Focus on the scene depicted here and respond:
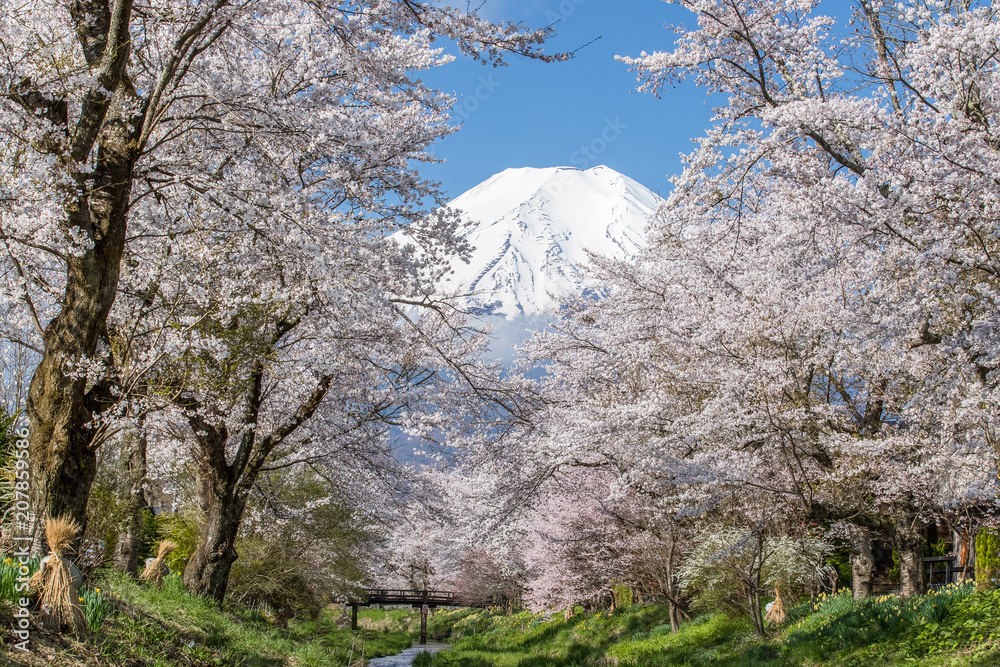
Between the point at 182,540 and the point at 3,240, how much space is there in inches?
478

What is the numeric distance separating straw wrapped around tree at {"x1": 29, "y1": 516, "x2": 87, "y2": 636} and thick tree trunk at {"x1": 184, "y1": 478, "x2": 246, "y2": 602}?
4.61 m

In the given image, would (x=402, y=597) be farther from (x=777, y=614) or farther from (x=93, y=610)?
(x=93, y=610)

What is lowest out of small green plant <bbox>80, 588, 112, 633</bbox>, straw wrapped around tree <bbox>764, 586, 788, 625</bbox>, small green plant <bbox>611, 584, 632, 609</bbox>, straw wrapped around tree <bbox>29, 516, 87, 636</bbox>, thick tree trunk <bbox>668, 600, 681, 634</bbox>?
small green plant <bbox>611, 584, 632, 609</bbox>

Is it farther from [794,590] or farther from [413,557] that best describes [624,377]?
[413,557]

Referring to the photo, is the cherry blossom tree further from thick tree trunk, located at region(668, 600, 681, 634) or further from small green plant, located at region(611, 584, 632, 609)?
small green plant, located at region(611, 584, 632, 609)

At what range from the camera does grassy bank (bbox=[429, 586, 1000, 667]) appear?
6801 millimetres

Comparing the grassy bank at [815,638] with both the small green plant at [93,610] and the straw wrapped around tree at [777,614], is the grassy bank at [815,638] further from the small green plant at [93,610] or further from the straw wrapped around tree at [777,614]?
the small green plant at [93,610]

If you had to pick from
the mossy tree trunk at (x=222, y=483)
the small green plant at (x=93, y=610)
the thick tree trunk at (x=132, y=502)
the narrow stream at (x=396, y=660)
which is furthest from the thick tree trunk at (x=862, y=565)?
the narrow stream at (x=396, y=660)

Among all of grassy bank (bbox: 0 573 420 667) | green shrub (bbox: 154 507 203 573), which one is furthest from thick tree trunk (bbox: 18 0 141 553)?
green shrub (bbox: 154 507 203 573)

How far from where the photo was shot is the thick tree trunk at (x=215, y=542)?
9.35m

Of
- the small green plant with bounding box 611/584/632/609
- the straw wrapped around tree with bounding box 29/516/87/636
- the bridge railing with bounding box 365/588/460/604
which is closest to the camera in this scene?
the straw wrapped around tree with bounding box 29/516/87/636

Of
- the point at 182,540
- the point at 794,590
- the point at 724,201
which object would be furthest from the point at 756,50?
the point at 182,540

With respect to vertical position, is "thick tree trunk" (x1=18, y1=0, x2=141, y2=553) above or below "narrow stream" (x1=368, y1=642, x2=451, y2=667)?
above

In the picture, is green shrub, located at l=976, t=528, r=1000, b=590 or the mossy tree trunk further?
green shrub, located at l=976, t=528, r=1000, b=590
